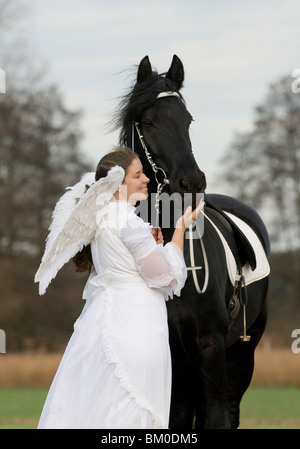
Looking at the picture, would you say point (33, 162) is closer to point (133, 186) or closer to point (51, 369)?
point (51, 369)

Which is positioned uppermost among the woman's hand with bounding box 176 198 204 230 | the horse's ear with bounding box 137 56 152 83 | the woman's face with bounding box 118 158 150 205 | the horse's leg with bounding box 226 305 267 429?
the horse's ear with bounding box 137 56 152 83

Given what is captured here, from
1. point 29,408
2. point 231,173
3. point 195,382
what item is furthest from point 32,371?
point 195,382

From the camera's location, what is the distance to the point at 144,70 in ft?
19.6

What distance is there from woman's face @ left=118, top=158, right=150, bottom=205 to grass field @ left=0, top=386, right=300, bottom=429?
9443 mm

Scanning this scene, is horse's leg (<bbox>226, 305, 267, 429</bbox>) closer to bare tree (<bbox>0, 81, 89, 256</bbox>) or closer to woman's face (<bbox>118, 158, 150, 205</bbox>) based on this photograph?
woman's face (<bbox>118, 158, 150, 205</bbox>)

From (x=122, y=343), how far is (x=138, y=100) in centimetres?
185

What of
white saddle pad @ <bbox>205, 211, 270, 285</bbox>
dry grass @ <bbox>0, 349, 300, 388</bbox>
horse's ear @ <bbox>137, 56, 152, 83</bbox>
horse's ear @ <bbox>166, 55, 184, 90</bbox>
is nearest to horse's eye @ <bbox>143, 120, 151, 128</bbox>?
horse's ear @ <bbox>137, 56, 152, 83</bbox>

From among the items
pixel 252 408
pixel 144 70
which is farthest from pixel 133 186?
pixel 252 408

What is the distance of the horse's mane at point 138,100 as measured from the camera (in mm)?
5805

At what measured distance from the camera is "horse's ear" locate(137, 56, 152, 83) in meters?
5.97

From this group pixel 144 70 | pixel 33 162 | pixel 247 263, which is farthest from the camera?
pixel 33 162

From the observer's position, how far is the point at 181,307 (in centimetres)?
581

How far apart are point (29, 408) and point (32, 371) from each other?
6.64 m

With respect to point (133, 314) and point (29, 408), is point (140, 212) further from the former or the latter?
point (29, 408)
